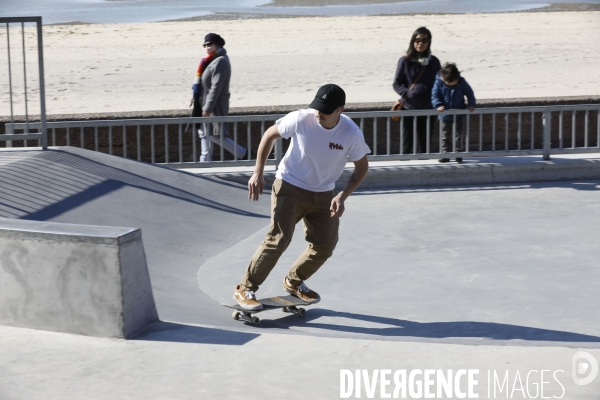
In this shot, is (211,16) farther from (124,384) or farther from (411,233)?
(124,384)

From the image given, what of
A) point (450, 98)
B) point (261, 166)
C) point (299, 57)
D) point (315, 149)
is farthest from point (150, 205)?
point (299, 57)

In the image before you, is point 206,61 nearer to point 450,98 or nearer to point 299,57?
point 450,98

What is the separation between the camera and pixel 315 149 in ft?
19.7

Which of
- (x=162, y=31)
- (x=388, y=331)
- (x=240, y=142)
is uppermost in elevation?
(x=162, y=31)

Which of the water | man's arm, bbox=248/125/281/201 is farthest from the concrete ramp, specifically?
the water

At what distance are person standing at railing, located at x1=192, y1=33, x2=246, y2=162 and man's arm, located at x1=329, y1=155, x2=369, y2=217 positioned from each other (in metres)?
5.31

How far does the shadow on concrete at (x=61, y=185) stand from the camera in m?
8.13

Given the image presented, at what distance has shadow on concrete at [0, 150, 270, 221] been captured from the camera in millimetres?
8133

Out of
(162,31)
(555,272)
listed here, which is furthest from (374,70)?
(555,272)

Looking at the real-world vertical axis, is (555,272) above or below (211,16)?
below

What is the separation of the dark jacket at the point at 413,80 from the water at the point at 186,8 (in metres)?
29.4

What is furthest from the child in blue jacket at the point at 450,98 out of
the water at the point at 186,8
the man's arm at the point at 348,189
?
the water at the point at 186,8

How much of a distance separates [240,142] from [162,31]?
23180 mm

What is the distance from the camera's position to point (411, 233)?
8.95m
